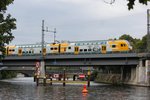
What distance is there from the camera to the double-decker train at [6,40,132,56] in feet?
286

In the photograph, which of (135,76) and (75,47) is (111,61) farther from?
(75,47)

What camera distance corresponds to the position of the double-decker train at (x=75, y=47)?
87.2 m

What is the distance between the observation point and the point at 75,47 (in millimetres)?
91438

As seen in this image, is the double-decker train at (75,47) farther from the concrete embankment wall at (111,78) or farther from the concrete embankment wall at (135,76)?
the concrete embankment wall at (111,78)

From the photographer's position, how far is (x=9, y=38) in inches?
2106

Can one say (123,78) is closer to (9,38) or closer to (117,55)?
(117,55)

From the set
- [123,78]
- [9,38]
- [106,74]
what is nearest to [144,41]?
[106,74]

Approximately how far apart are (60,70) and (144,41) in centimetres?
5964

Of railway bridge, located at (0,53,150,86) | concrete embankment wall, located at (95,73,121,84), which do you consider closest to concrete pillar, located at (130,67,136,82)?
railway bridge, located at (0,53,150,86)

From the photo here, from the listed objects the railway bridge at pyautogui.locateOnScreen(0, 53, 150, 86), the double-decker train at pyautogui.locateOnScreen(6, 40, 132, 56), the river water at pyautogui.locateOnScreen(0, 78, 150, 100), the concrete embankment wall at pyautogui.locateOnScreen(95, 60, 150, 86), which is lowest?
the river water at pyautogui.locateOnScreen(0, 78, 150, 100)

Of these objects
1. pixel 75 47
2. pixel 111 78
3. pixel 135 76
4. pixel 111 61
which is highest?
pixel 75 47

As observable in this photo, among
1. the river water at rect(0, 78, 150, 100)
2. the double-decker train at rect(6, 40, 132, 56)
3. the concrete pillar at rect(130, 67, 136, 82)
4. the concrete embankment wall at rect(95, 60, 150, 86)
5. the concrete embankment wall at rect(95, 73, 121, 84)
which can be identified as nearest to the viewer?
the river water at rect(0, 78, 150, 100)

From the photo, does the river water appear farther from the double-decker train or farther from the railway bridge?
the double-decker train

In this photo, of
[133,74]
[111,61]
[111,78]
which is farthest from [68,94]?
[111,78]
